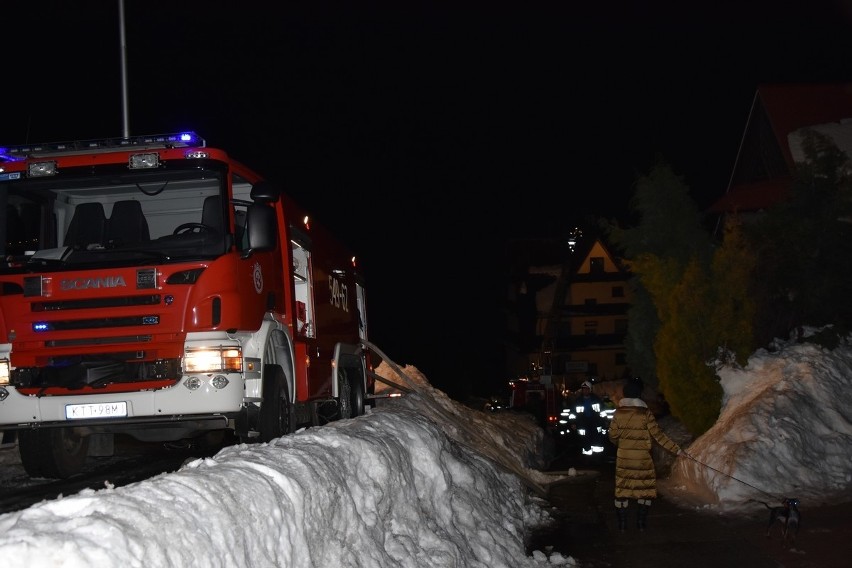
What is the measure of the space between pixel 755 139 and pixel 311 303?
84.8 feet

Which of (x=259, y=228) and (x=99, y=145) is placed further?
(x=99, y=145)

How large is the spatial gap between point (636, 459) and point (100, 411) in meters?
6.12

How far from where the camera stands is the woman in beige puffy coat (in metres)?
10.5

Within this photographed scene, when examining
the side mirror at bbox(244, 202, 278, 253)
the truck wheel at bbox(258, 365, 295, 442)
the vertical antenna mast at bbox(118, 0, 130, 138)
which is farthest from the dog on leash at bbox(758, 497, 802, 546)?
the vertical antenna mast at bbox(118, 0, 130, 138)

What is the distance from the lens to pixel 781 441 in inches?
510

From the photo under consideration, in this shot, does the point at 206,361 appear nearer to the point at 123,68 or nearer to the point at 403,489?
the point at 403,489

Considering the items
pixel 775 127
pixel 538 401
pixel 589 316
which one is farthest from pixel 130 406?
pixel 589 316

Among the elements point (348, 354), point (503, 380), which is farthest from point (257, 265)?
point (503, 380)

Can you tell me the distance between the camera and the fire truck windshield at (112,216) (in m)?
8.34

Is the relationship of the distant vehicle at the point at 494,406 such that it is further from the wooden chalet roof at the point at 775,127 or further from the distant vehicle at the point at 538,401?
the wooden chalet roof at the point at 775,127

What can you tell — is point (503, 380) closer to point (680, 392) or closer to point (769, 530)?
point (680, 392)

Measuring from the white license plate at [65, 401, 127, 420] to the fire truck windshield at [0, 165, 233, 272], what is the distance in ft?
4.43

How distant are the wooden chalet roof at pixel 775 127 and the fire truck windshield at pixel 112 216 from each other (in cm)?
2313

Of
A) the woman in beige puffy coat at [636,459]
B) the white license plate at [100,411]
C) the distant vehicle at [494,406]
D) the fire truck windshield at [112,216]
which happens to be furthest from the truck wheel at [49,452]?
the distant vehicle at [494,406]
